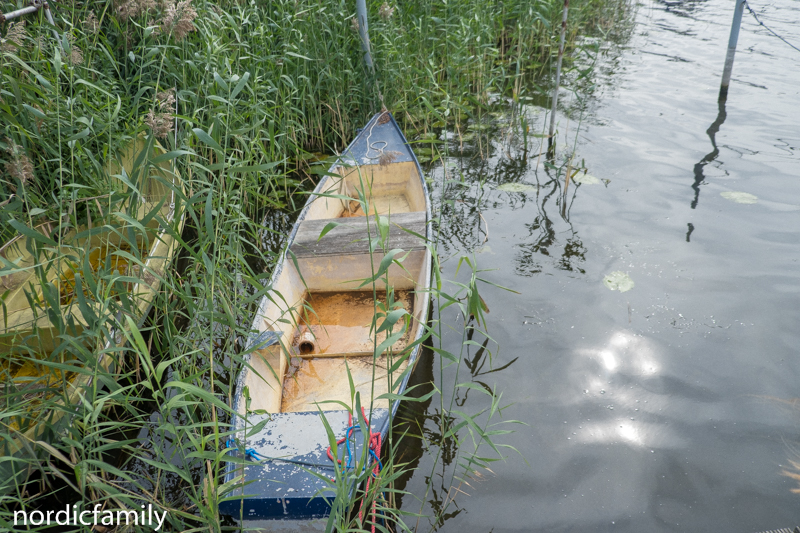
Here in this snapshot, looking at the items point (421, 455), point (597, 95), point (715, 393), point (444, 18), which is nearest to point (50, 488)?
point (421, 455)

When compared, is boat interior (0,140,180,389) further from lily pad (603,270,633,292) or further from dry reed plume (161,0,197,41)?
lily pad (603,270,633,292)

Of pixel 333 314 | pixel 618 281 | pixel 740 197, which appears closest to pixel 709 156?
pixel 740 197

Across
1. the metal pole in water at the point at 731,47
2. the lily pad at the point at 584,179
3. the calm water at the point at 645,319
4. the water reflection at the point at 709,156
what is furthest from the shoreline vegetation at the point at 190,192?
the metal pole in water at the point at 731,47

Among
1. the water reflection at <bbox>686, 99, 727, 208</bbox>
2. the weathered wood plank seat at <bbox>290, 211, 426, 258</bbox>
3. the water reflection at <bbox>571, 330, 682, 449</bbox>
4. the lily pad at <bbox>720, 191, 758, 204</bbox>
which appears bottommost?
the water reflection at <bbox>571, 330, 682, 449</bbox>

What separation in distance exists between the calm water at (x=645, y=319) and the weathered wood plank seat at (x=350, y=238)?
66 centimetres

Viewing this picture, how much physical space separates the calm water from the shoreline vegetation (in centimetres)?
29

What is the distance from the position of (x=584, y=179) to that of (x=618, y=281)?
1.64 metres

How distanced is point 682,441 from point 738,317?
3.94ft

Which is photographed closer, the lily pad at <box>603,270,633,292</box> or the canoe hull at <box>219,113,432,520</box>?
the canoe hull at <box>219,113,432,520</box>

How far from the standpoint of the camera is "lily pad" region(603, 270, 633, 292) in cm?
359

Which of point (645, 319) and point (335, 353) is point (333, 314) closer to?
point (335, 353)

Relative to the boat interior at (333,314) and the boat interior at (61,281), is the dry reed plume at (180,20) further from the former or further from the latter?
the boat interior at (333,314)

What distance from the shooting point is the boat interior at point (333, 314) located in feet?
8.49

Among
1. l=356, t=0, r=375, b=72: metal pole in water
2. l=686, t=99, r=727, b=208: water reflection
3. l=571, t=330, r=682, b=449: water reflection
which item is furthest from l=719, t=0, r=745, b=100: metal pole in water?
l=571, t=330, r=682, b=449: water reflection
